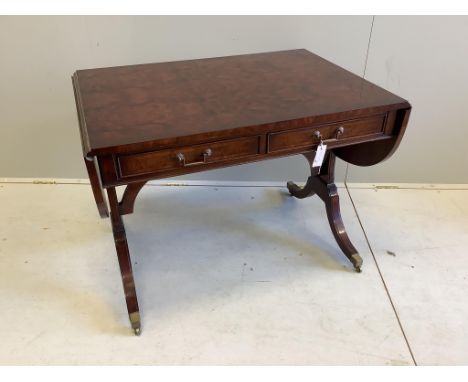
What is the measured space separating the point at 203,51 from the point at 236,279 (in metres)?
1.09

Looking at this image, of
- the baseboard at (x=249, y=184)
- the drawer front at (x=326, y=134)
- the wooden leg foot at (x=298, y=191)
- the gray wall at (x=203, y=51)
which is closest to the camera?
the drawer front at (x=326, y=134)

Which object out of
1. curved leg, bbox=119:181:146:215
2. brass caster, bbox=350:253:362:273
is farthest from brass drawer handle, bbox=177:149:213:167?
brass caster, bbox=350:253:362:273

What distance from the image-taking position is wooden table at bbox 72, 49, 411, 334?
1167mm

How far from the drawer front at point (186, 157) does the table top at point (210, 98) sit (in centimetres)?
5

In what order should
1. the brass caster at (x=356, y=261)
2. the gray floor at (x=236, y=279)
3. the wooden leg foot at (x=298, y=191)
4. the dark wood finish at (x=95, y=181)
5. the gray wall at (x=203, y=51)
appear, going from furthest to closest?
the wooden leg foot at (x=298, y=191)
the gray wall at (x=203, y=51)
the brass caster at (x=356, y=261)
the gray floor at (x=236, y=279)
the dark wood finish at (x=95, y=181)

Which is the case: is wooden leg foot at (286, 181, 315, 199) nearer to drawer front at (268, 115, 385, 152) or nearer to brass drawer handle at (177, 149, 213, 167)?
drawer front at (268, 115, 385, 152)

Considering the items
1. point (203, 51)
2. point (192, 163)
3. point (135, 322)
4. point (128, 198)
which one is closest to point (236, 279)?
point (135, 322)

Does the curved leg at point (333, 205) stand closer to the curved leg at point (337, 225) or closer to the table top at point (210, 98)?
the curved leg at point (337, 225)

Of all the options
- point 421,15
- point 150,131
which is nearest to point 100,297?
point 150,131

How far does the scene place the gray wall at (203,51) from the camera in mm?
1892

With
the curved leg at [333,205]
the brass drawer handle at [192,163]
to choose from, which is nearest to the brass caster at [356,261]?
the curved leg at [333,205]

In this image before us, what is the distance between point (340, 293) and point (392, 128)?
698 mm

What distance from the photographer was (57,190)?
226cm
